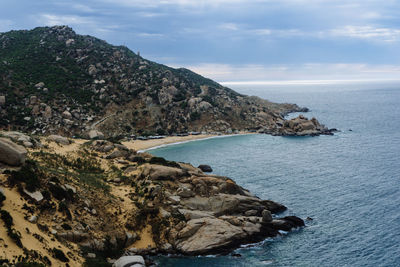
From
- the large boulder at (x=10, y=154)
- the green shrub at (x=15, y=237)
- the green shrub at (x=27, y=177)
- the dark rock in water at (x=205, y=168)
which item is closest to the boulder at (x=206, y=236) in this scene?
the green shrub at (x=27, y=177)

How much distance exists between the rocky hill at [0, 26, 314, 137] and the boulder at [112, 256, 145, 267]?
98.1 m

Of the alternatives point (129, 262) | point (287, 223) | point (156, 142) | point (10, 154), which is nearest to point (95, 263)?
point (129, 262)

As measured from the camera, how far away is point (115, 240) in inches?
1816

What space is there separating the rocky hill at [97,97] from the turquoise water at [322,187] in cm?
2702

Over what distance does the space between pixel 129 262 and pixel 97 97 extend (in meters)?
127

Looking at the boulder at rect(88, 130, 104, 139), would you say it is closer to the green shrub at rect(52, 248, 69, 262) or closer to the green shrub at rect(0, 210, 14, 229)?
the green shrub at rect(0, 210, 14, 229)

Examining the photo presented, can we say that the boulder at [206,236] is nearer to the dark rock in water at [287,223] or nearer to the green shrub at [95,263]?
the dark rock in water at [287,223]

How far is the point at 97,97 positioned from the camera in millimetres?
156000

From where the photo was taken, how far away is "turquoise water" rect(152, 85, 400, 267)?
150 feet

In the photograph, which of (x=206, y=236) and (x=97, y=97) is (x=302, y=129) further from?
(x=206, y=236)

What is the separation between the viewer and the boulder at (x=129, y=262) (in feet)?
131

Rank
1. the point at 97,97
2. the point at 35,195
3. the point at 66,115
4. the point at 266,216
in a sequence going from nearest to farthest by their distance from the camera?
the point at 35,195
the point at 266,216
the point at 66,115
the point at 97,97

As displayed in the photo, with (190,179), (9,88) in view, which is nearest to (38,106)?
(9,88)

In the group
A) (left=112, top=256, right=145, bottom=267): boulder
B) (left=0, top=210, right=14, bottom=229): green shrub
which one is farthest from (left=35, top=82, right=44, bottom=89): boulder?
(left=112, top=256, right=145, bottom=267): boulder
